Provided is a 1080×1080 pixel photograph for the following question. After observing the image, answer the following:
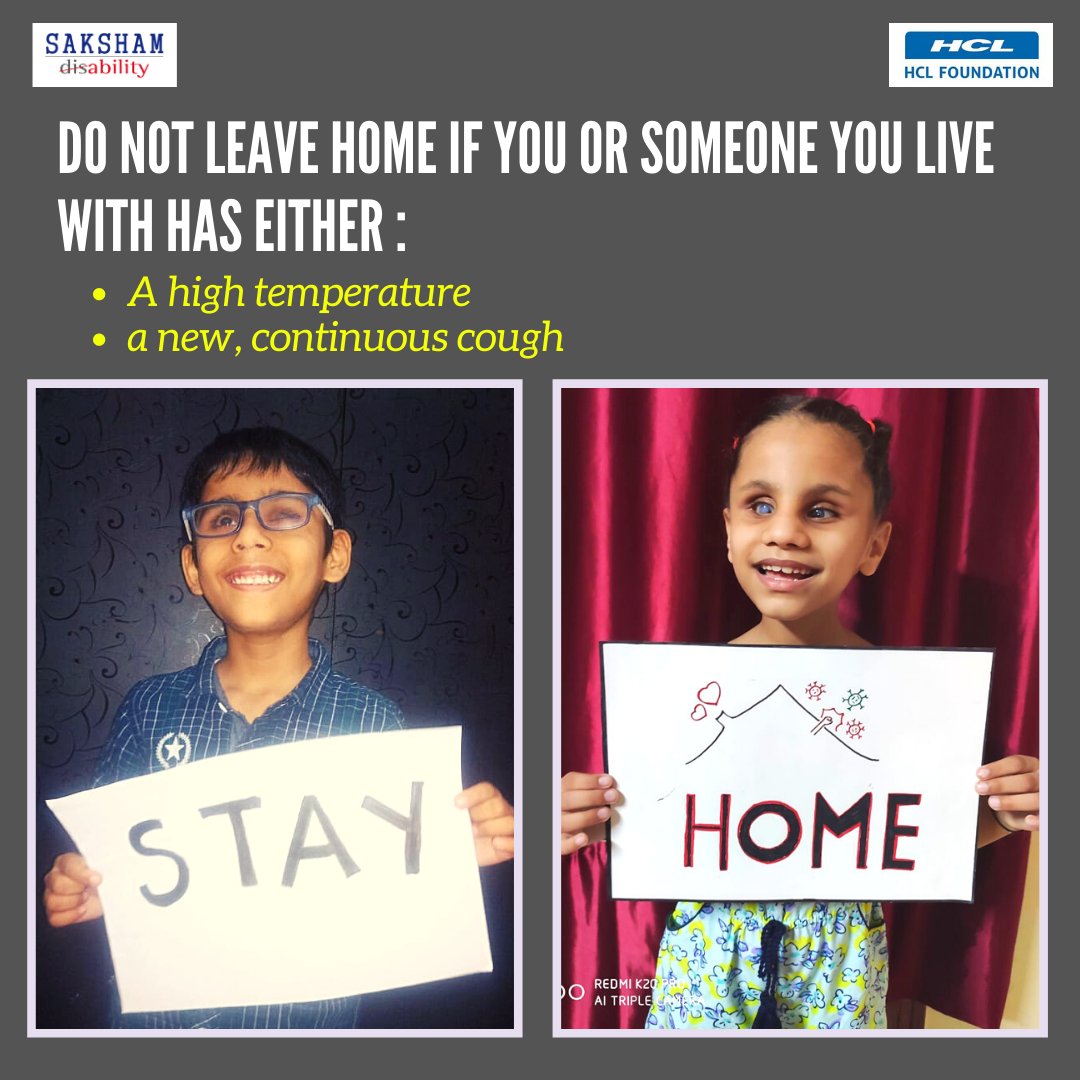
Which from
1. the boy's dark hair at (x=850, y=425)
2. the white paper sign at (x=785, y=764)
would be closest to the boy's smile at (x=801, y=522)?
the boy's dark hair at (x=850, y=425)

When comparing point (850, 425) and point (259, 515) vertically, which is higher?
point (850, 425)

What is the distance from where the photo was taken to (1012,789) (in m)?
3.92

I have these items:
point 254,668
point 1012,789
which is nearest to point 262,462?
point 254,668

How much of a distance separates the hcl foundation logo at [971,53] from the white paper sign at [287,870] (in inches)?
71.1

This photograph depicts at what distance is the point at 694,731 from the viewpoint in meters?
3.89

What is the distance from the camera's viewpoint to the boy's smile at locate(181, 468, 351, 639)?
3.88 m

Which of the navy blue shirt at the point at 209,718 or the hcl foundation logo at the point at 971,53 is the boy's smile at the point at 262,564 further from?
the hcl foundation logo at the point at 971,53

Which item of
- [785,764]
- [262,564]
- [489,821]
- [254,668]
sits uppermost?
[262,564]

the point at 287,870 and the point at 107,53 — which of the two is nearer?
the point at 107,53

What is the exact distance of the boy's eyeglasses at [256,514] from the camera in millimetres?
3879

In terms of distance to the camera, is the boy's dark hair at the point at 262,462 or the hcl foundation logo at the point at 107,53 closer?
the hcl foundation logo at the point at 107,53

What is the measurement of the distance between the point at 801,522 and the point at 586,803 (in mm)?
805

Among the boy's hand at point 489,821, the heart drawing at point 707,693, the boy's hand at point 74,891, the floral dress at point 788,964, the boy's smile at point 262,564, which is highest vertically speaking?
the boy's smile at point 262,564

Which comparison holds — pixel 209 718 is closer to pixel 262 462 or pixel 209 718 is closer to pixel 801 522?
pixel 262 462
